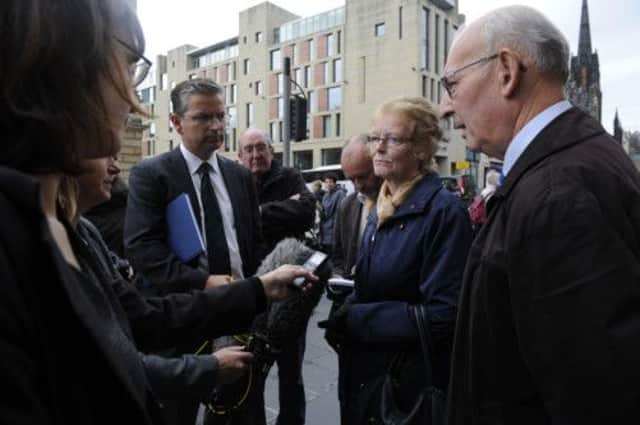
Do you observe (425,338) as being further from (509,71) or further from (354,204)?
(354,204)

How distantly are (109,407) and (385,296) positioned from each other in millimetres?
1563

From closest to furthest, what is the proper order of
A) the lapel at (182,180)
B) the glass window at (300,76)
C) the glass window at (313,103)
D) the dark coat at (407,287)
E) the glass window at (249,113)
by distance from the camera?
the dark coat at (407,287) < the lapel at (182,180) < the glass window at (313,103) < the glass window at (300,76) < the glass window at (249,113)

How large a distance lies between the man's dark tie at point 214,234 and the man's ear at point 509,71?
64.3 inches

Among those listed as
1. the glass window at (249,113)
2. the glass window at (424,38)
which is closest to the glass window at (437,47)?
the glass window at (424,38)

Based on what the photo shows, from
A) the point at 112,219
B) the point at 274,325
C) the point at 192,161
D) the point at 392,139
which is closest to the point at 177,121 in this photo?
the point at 192,161

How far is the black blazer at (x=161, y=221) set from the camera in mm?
2488

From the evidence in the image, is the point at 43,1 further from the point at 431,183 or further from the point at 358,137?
the point at 358,137

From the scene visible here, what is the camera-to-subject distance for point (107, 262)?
1.70 m

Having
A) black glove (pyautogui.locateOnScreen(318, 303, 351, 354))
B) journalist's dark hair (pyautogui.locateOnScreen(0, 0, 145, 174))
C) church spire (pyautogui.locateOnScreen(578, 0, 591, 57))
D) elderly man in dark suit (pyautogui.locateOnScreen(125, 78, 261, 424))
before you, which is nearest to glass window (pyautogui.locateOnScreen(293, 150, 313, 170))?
church spire (pyautogui.locateOnScreen(578, 0, 591, 57))

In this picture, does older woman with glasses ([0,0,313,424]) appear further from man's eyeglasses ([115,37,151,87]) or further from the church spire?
the church spire

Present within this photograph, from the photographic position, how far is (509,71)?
1.52m

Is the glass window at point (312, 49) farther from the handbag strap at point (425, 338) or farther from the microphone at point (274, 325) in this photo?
the handbag strap at point (425, 338)

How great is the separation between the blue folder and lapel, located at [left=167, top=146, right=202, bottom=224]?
0.05 metres

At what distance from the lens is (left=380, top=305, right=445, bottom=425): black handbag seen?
6.38 feet
